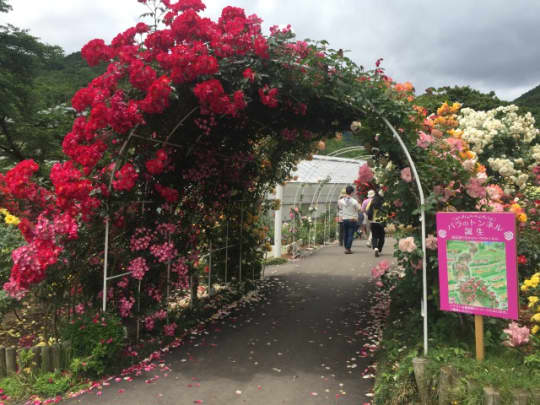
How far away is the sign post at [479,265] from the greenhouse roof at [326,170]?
8944mm

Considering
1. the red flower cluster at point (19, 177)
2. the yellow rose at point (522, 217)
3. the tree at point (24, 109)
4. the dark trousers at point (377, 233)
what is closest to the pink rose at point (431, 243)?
the yellow rose at point (522, 217)

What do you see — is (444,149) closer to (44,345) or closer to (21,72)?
(44,345)

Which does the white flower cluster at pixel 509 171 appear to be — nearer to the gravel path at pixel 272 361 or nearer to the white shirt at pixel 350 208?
the gravel path at pixel 272 361

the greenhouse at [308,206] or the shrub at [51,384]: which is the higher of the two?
the greenhouse at [308,206]

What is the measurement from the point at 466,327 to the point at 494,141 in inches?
146

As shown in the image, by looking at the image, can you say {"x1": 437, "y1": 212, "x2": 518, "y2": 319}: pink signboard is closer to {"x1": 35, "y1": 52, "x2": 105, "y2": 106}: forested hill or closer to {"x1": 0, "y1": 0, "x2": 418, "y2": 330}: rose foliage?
{"x1": 0, "y1": 0, "x2": 418, "y2": 330}: rose foliage

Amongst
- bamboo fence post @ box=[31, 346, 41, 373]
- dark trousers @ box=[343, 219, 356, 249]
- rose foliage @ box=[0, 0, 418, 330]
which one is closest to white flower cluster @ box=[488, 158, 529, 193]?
rose foliage @ box=[0, 0, 418, 330]

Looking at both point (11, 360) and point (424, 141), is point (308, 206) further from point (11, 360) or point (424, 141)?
point (11, 360)

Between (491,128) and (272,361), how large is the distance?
4470mm

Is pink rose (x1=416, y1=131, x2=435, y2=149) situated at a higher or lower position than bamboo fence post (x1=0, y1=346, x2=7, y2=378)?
higher

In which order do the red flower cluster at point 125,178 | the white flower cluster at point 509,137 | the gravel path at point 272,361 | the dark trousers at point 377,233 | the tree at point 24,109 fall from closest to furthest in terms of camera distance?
1. the gravel path at point 272,361
2. the red flower cluster at point 125,178
3. the white flower cluster at point 509,137
4. the tree at point 24,109
5. the dark trousers at point 377,233

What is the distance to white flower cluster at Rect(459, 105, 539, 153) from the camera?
5965mm

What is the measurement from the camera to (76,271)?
3.92 metres

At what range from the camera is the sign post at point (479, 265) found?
3.03 metres
